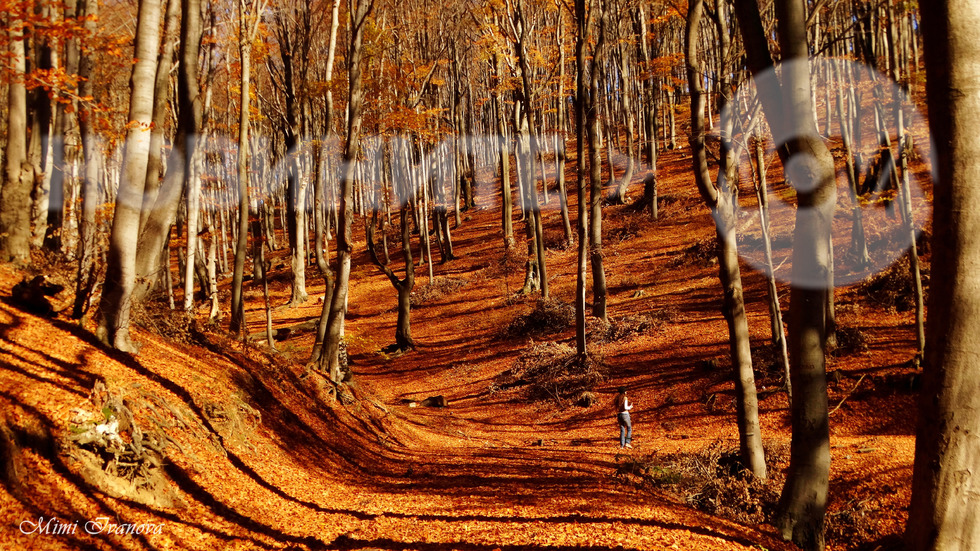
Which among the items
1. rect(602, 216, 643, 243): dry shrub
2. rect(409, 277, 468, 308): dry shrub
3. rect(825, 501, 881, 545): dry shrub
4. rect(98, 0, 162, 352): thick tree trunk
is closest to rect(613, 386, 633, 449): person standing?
rect(825, 501, 881, 545): dry shrub

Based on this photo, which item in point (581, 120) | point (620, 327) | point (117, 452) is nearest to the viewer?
point (117, 452)

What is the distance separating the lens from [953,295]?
144 inches

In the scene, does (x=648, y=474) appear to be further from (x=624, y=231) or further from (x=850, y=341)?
(x=624, y=231)

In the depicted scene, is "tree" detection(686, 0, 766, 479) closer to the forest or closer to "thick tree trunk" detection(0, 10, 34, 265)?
the forest

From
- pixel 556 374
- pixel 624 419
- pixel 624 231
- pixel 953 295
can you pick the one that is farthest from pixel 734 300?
pixel 624 231

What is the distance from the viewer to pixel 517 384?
1764 centimetres

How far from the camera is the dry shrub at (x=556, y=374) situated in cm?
1620

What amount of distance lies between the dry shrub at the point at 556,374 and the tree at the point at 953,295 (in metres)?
11.8

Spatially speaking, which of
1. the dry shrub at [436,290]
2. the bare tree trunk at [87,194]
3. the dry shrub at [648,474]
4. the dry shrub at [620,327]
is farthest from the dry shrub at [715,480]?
the dry shrub at [436,290]

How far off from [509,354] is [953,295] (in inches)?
655

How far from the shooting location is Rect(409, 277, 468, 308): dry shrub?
2767 cm

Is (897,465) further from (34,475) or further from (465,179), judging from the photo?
(465,179)

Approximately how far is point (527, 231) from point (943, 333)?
92.8ft

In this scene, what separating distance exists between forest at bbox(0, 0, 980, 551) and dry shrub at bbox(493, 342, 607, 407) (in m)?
0.10
